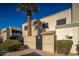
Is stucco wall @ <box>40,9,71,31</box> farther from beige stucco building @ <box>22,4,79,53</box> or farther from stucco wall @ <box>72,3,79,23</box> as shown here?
→ stucco wall @ <box>72,3,79,23</box>

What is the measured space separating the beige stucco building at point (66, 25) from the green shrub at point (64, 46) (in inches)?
6.1

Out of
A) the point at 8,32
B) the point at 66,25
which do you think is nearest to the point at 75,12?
the point at 66,25

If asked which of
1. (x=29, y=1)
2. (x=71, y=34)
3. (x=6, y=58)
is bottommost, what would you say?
(x=6, y=58)

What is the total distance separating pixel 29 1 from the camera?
1338cm

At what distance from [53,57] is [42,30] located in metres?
1.34

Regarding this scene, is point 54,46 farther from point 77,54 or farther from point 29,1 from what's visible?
point 29,1

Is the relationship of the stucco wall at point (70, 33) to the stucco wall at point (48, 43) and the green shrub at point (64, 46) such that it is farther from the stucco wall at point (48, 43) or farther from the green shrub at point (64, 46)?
the stucco wall at point (48, 43)

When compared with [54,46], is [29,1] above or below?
above

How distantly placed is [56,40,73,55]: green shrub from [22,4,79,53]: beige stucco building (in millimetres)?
154

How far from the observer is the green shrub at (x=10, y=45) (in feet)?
44.7

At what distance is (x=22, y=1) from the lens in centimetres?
1340

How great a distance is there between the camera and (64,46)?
13.8m

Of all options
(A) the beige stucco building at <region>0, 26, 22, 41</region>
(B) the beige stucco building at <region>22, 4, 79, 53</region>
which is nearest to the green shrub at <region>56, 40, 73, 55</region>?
(B) the beige stucco building at <region>22, 4, 79, 53</region>

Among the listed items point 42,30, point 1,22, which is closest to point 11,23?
point 1,22
